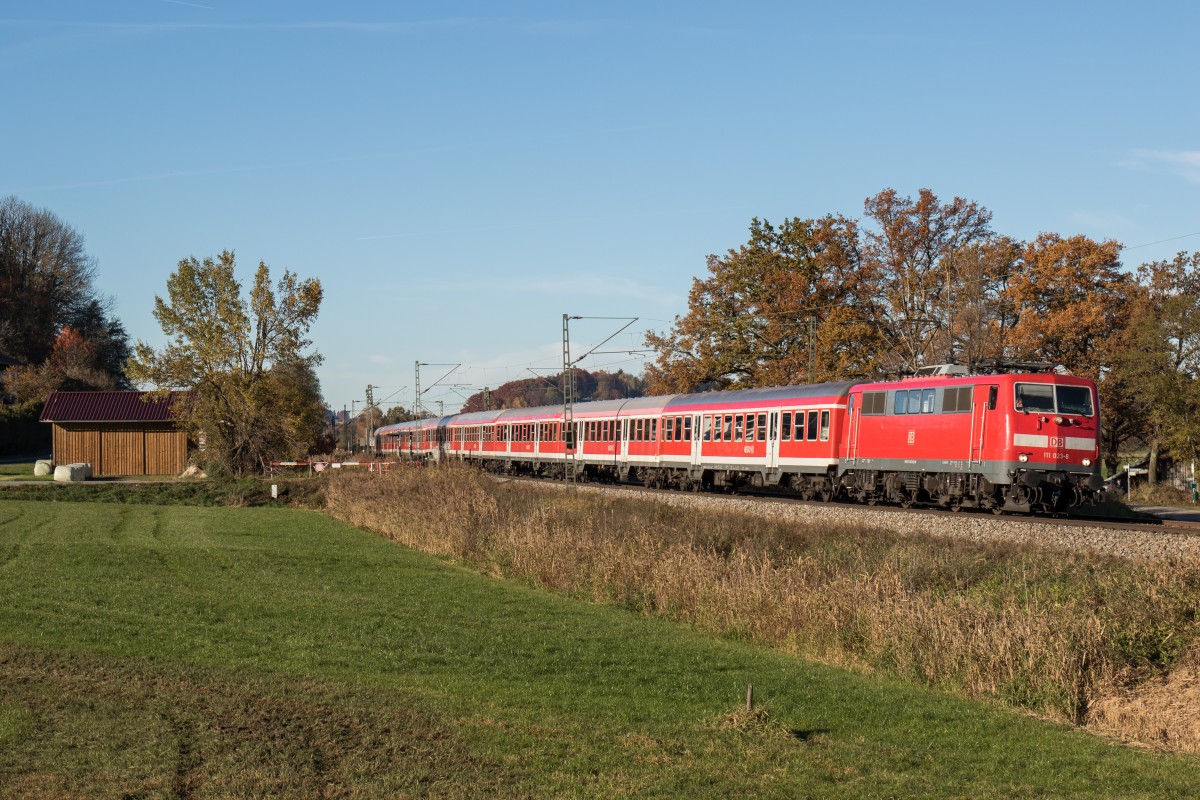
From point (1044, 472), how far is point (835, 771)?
18638mm

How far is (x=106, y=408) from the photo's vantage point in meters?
61.4

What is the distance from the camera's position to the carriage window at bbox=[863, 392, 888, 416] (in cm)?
3059

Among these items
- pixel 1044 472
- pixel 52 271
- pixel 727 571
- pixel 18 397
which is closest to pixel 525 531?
pixel 727 571

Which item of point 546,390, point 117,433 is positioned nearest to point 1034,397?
point 117,433

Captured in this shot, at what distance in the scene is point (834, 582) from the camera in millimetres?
16188

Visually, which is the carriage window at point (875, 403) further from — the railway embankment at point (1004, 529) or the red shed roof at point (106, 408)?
the red shed roof at point (106, 408)

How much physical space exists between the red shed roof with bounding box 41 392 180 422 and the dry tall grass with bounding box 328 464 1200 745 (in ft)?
126

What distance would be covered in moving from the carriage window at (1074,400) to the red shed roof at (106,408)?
4608 centimetres

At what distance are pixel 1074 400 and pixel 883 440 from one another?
552 cm

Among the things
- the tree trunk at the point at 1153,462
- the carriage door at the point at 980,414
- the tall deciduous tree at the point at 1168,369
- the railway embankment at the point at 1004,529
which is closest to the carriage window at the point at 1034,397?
the carriage door at the point at 980,414

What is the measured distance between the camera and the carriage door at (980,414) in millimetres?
26594

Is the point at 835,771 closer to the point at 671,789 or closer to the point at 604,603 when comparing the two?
the point at 671,789

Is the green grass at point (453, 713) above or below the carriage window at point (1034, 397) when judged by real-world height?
below

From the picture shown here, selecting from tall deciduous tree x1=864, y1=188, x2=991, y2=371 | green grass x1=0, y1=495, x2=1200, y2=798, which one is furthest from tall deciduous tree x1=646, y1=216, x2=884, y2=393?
green grass x1=0, y1=495, x2=1200, y2=798
